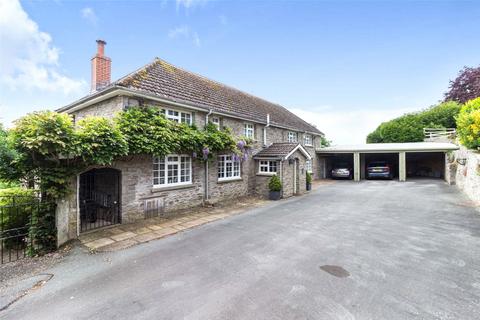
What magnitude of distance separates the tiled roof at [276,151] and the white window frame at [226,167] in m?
1.75

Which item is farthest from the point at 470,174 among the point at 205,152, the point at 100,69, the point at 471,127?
the point at 100,69

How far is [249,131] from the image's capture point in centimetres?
1469

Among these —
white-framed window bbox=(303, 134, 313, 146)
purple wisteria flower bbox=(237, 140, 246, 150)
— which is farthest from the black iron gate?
white-framed window bbox=(303, 134, 313, 146)

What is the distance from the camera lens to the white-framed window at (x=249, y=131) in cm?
1424

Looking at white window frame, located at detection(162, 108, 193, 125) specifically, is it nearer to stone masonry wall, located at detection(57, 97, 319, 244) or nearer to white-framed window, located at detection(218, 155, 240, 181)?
stone masonry wall, located at detection(57, 97, 319, 244)

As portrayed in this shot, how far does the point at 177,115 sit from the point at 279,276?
27.5ft

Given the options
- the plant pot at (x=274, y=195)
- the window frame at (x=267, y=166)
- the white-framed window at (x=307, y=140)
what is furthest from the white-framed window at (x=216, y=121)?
the white-framed window at (x=307, y=140)

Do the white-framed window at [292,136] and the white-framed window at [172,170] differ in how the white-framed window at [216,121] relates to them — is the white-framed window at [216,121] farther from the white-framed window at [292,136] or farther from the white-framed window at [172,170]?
the white-framed window at [292,136]

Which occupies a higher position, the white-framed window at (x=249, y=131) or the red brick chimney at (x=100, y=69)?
the red brick chimney at (x=100, y=69)

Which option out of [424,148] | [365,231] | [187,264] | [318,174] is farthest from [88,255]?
[424,148]

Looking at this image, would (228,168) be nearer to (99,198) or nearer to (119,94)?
(99,198)

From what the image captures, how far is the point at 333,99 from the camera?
27.6m

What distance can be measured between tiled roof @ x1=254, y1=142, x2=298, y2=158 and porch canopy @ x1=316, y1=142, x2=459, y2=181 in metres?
10.7

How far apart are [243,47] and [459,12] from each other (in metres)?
13.0
